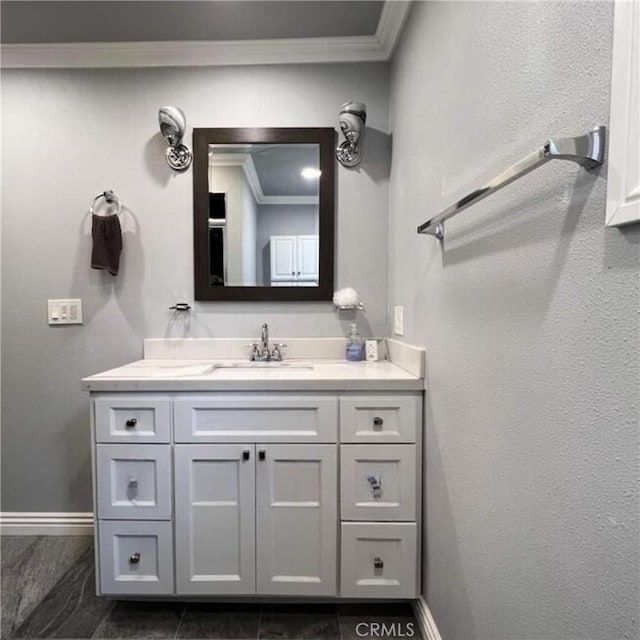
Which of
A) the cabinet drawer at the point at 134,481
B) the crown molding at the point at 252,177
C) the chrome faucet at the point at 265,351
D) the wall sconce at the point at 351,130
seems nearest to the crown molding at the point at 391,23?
the wall sconce at the point at 351,130

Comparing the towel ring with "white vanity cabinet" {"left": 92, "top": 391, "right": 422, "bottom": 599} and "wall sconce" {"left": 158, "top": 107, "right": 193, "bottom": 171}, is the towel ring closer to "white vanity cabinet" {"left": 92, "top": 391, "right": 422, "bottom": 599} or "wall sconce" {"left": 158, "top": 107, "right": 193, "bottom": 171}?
"wall sconce" {"left": 158, "top": 107, "right": 193, "bottom": 171}

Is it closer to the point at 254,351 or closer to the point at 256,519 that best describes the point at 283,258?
the point at 254,351

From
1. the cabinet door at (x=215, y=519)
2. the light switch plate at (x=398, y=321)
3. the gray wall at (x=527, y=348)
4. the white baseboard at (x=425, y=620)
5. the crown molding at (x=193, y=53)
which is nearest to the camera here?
the gray wall at (x=527, y=348)

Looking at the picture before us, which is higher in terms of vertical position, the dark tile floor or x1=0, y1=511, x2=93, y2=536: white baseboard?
x1=0, y1=511, x2=93, y2=536: white baseboard

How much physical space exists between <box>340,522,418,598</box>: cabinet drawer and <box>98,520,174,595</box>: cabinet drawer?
63 cm

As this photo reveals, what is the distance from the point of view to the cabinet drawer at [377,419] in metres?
1.28

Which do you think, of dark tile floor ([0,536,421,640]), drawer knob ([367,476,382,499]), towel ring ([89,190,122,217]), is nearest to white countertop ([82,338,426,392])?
drawer knob ([367,476,382,499])

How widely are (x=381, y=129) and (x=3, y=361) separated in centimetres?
218

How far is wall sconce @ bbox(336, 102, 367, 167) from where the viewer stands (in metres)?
1.66

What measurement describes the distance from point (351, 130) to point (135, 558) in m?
1.93

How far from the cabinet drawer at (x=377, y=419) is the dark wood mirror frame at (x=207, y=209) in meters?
0.67

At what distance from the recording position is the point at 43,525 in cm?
182

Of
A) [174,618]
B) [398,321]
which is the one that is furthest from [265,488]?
[398,321]

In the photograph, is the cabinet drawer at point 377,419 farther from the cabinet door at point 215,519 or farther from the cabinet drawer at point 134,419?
the cabinet drawer at point 134,419
